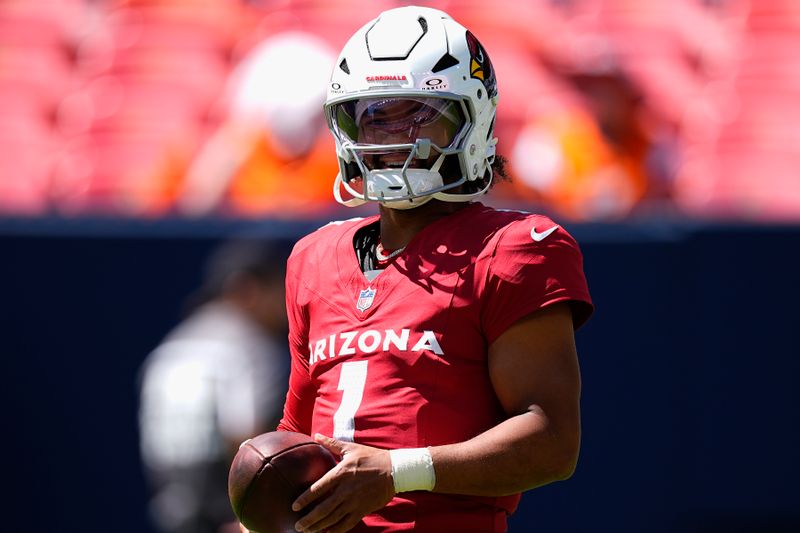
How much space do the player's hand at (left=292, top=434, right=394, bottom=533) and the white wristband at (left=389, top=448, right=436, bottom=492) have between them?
0.04ft

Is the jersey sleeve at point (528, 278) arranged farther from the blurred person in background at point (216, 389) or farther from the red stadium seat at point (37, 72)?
the red stadium seat at point (37, 72)

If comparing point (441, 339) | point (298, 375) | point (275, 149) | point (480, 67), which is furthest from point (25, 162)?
point (441, 339)

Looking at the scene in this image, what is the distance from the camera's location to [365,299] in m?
2.24

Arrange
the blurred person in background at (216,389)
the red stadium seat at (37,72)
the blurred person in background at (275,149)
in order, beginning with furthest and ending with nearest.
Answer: the red stadium seat at (37,72)
the blurred person in background at (275,149)
the blurred person in background at (216,389)

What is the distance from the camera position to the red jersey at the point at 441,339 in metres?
2.12

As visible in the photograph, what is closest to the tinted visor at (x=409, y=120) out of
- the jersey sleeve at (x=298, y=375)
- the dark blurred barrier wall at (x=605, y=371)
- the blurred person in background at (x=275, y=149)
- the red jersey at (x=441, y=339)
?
the red jersey at (x=441, y=339)

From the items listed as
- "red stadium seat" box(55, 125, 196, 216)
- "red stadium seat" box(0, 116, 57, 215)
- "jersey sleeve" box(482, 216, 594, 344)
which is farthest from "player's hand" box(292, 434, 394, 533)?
"red stadium seat" box(0, 116, 57, 215)

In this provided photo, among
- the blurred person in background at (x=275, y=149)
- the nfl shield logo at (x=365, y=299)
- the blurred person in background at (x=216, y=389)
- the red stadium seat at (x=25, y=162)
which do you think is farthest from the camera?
the red stadium seat at (x=25, y=162)

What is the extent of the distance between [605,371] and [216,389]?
148 cm

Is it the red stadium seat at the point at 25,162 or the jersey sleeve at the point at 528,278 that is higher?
the jersey sleeve at the point at 528,278

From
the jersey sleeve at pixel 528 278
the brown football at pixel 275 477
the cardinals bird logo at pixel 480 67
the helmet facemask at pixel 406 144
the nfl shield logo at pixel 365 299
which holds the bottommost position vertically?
the brown football at pixel 275 477

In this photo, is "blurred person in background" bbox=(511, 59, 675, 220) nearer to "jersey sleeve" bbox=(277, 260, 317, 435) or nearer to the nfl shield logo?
"jersey sleeve" bbox=(277, 260, 317, 435)

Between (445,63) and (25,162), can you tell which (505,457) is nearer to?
(445,63)

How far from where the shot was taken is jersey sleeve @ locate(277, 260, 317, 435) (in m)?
2.39
